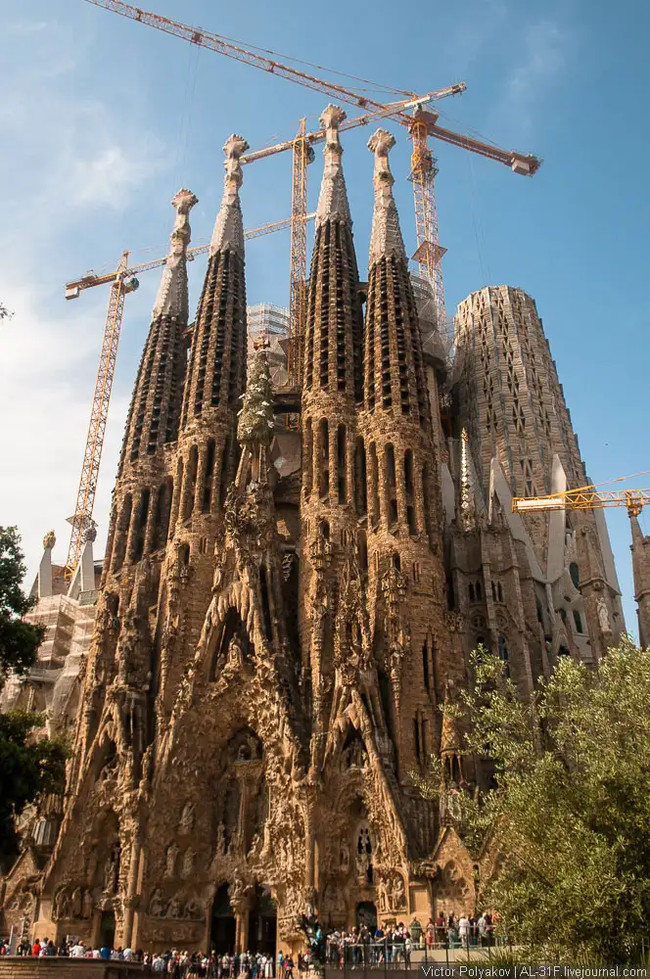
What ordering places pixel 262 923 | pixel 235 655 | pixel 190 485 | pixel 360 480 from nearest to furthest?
pixel 262 923 → pixel 235 655 → pixel 360 480 → pixel 190 485

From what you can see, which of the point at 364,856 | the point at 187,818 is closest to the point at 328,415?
the point at 187,818

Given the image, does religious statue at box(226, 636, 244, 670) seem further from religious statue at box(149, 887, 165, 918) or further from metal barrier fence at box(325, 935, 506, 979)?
metal barrier fence at box(325, 935, 506, 979)

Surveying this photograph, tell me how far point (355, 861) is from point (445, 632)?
835cm

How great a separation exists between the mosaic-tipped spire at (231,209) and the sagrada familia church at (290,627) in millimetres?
234

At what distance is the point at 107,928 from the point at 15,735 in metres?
12.1

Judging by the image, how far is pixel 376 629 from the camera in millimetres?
31500

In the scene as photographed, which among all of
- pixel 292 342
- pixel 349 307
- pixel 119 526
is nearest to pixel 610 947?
pixel 119 526

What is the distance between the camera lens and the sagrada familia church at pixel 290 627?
28.7m

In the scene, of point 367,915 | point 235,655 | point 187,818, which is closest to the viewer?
point 367,915

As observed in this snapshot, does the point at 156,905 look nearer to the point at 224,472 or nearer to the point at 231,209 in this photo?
the point at 224,472

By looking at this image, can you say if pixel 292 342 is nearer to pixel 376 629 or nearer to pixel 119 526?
pixel 119 526

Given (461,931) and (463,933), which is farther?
(461,931)

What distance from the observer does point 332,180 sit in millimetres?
46438

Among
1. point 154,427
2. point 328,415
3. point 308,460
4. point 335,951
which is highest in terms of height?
point 154,427
